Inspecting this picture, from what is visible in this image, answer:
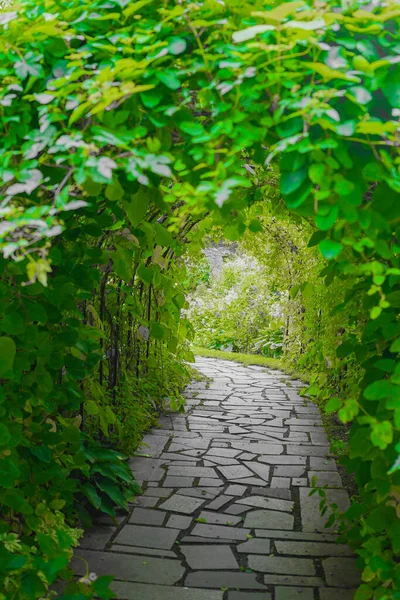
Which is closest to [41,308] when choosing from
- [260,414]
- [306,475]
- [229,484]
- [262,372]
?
[229,484]

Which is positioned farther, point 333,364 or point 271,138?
point 333,364

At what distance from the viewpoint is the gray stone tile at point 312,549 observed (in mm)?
3125

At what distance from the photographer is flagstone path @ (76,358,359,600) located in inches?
111

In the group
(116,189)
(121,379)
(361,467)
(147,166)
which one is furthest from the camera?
(121,379)

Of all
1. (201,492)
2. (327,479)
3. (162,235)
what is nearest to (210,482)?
(201,492)

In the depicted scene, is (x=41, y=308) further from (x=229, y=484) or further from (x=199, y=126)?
(x=229, y=484)

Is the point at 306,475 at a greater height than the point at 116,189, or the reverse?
the point at 116,189

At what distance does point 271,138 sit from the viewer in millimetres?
1606

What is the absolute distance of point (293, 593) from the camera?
273cm

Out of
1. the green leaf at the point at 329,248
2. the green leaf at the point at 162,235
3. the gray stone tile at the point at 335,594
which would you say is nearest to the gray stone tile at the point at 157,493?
the gray stone tile at the point at 335,594

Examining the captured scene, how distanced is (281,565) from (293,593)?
266 millimetres

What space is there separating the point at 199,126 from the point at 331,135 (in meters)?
0.31

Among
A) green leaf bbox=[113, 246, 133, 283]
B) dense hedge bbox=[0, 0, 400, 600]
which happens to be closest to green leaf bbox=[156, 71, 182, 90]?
dense hedge bbox=[0, 0, 400, 600]

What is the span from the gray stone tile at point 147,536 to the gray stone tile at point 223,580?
0.33 m
